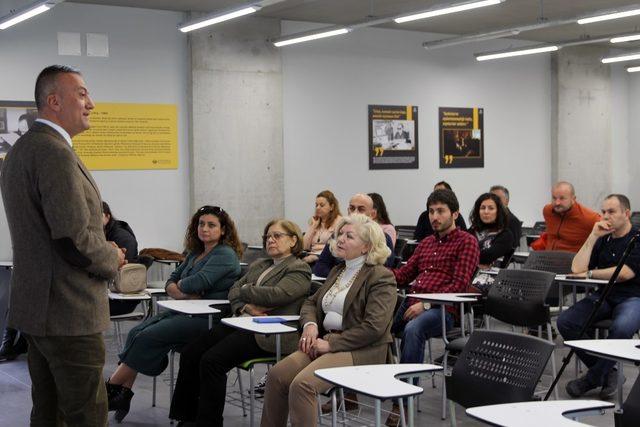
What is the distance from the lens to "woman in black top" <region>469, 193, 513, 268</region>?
6.73 m

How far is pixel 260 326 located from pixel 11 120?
549 cm

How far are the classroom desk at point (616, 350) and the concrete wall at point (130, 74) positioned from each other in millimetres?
6637

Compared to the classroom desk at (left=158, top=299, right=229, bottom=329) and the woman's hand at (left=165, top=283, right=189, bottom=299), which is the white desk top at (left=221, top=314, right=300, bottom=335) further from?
the woman's hand at (left=165, top=283, right=189, bottom=299)

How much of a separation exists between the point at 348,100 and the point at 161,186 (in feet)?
8.79

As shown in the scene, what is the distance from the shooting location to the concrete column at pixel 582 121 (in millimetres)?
12930

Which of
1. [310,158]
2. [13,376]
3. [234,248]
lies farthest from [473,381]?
[310,158]

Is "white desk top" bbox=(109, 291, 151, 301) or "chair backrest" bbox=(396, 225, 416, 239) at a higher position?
"chair backrest" bbox=(396, 225, 416, 239)

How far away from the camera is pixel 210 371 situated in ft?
15.6

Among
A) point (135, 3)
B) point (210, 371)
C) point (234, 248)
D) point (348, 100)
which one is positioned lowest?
point (210, 371)

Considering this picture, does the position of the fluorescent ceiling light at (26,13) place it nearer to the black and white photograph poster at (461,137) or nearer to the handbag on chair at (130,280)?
the handbag on chair at (130,280)

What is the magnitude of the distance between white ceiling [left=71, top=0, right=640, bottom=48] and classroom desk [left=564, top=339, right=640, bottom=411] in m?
5.38

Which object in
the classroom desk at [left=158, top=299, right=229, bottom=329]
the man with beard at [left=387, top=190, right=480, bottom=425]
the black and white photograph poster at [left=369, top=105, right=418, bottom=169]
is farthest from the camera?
the black and white photograph poster at [left=369, top=105, right=418, bottom=169]

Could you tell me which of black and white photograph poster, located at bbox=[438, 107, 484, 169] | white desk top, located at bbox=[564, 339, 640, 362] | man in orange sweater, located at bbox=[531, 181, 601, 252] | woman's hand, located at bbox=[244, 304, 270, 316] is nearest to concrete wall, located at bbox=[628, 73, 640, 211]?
Answer: black and white photograph poster, located at bbox=[438, 107, 484, 169]

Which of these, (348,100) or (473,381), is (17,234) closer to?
(473,381)
